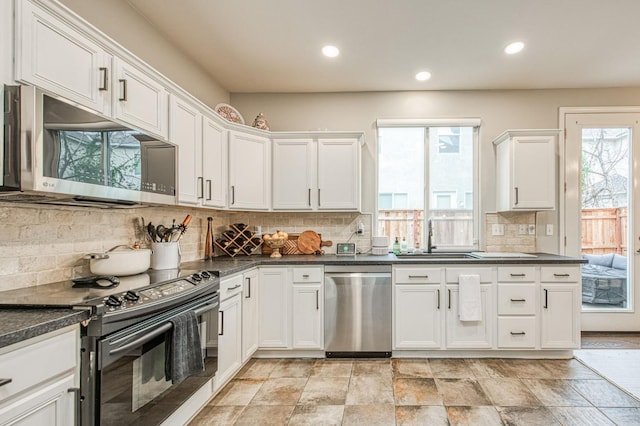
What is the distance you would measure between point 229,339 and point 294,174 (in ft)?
5.88

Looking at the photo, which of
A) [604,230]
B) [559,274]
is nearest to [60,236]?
[559,274]

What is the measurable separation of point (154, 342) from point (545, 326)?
3261 mm

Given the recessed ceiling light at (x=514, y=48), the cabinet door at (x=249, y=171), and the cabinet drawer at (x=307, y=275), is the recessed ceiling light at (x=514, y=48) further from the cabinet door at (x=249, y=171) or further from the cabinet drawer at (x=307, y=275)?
the cabinet drawer at (x=307, y=275)

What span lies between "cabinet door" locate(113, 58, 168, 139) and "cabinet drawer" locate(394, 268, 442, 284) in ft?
7.50

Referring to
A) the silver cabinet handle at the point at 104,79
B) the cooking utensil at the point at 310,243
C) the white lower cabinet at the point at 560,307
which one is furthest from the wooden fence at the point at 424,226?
the silver cabinet handle at the point at 104,79

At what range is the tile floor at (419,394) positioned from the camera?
2248 mm

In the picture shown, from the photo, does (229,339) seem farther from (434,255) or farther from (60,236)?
(434,255)

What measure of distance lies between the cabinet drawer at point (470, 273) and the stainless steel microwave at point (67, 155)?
2578mm

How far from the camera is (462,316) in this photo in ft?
10.3

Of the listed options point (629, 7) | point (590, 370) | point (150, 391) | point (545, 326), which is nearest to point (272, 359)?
point (150, 391)

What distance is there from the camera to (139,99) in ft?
6.81

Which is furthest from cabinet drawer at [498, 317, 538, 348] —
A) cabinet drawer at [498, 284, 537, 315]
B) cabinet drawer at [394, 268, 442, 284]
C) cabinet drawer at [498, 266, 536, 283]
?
cabinet drawer at [394, 268, 442, 284]

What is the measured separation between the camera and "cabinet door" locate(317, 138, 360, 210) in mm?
3656

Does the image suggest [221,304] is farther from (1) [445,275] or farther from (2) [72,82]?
(1) [445,275]
